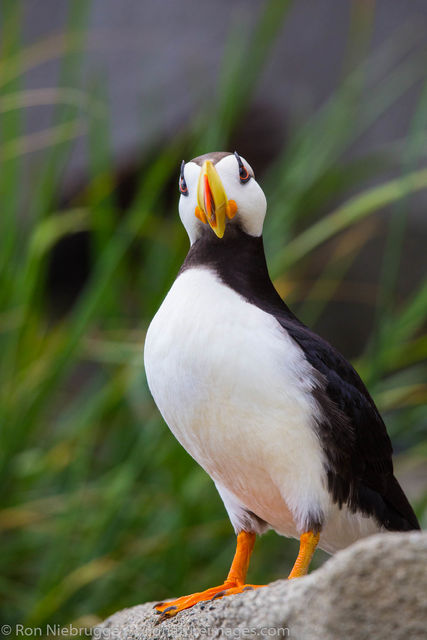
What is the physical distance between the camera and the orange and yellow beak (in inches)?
54.3

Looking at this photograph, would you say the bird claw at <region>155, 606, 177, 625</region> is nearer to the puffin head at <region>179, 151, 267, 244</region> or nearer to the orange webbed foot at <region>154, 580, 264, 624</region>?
the orange webbed foot at <region>154, 580, 264, 624</region>

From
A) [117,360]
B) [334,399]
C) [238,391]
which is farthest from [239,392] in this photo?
[117,360]

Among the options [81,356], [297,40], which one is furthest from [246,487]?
[297,40]

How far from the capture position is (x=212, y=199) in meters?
1.38

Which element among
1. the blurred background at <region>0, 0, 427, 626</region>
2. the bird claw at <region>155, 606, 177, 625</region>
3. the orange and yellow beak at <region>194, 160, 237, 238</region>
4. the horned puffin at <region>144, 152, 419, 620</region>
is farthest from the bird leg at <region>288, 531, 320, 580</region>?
the blurred background at <region>0, 0, 427, 626</region>

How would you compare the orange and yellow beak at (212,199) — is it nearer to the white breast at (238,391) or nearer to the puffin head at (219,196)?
the puffin head at (219,196)

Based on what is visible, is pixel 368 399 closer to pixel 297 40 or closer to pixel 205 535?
pixel 205 535

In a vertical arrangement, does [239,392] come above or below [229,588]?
above

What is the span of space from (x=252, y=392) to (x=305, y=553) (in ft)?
0.93

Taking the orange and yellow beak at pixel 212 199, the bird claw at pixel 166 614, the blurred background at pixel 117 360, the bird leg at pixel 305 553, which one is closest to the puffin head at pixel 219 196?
the orange and yellow beak at pixel 212 199

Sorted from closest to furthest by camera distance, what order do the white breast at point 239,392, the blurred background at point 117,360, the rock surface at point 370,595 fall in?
the rock surface at point 370,595 < the white breast at point 239,392 < the blurred background at point 117,360

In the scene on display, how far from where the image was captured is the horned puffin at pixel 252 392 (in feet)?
4.55

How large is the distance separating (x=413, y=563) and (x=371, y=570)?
51 millimetres

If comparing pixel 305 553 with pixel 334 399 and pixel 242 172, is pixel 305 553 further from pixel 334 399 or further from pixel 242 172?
pixel 242 172
